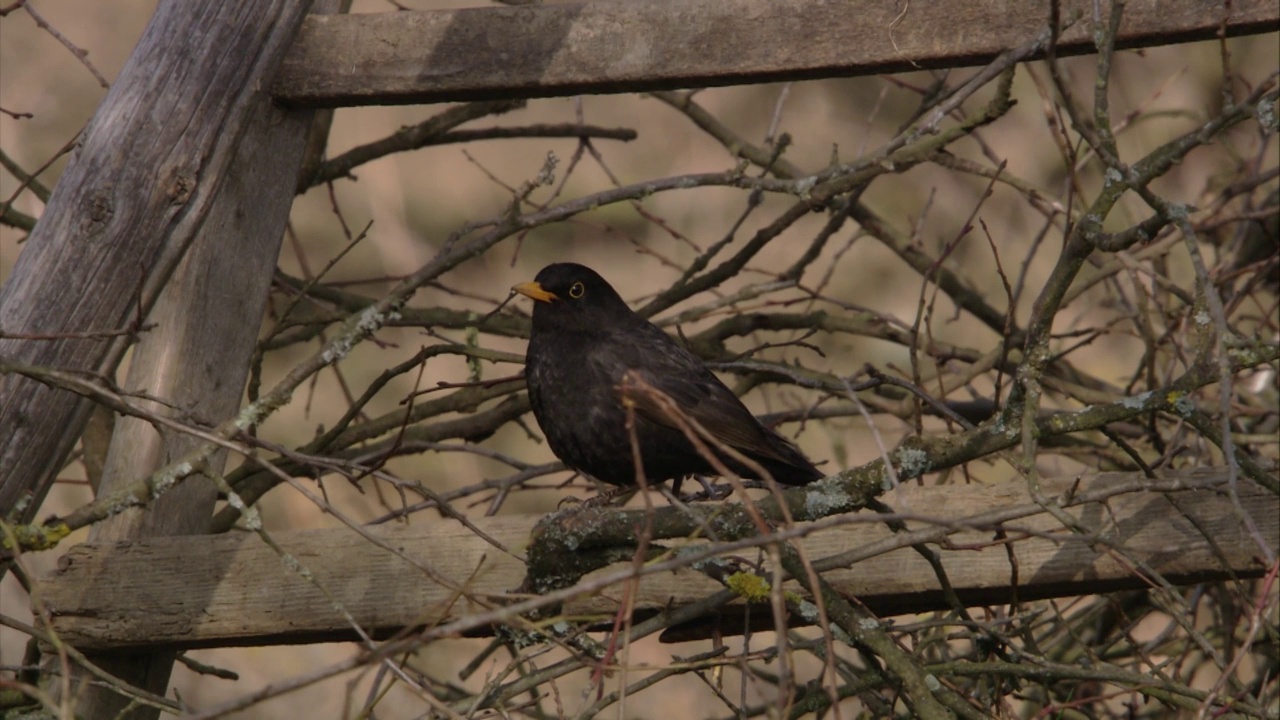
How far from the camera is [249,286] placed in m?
3.13

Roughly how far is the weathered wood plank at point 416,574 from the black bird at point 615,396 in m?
0.65

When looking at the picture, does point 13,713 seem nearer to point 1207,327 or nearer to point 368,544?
point 368,544

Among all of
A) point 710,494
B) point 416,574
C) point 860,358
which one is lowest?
point 416,574

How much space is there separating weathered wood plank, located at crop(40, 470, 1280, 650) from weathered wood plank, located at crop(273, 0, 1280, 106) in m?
0.86

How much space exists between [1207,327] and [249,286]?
6.56 feet

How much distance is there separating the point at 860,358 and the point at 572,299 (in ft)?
12.7

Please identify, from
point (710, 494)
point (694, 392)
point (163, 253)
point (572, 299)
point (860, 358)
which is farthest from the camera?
point (860, 358)

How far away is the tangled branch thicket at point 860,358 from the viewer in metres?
2.26

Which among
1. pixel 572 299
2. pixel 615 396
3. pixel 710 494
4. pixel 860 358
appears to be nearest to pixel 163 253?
pixel 615 396

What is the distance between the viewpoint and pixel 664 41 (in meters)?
2.78

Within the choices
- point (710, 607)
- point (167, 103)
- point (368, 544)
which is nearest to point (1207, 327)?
point (710, 607)

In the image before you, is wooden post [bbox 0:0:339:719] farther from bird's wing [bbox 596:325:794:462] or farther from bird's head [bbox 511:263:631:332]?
bird's wing [bbox 596:325:794:462]

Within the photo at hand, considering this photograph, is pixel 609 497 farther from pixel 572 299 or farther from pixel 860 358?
pixel 860 358

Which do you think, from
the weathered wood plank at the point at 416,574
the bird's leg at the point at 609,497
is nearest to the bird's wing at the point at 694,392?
the bird's leg at the point at 609,497
